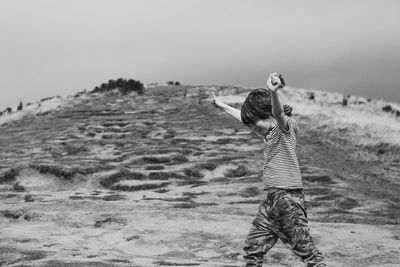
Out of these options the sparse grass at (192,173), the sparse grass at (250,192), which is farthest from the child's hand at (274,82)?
the sparse grass at (192,173)

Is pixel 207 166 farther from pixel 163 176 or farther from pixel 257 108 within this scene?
pixel 257 108

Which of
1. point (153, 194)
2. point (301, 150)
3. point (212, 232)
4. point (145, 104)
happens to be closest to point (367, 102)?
point (145, 104)

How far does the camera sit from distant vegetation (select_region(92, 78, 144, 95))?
48.3 meters

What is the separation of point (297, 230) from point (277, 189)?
0.52m

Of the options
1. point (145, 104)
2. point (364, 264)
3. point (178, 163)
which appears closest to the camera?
point (364, 264)

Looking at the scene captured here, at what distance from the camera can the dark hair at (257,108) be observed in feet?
22.7

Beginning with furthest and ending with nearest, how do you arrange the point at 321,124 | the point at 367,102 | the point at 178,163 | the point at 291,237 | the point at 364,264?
the point at 367,102
the point at 321,124
the point at 178,163
the point at 364,264
the point at 291,237

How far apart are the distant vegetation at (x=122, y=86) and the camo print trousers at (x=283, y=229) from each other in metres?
41.2

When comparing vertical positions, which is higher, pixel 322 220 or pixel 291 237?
pixel 291 237

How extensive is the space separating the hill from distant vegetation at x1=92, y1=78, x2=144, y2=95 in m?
14.1

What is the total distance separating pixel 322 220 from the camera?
13312 millimetres

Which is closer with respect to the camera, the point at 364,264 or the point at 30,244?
the point at 364,264

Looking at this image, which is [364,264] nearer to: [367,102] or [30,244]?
[30,244]

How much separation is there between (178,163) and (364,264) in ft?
37.4
